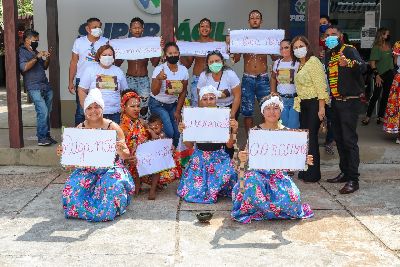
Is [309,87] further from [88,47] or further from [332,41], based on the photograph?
[88,47]

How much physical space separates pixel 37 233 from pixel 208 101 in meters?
2.21

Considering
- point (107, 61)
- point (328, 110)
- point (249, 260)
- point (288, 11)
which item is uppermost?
point (288, 11)

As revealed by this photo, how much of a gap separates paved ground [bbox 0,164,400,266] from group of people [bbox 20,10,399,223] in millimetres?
Result: 190

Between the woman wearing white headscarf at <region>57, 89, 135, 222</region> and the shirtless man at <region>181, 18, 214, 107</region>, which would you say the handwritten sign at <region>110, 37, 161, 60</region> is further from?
the woman wearing white headscarf at <region>57, 89, 135, 222</region>

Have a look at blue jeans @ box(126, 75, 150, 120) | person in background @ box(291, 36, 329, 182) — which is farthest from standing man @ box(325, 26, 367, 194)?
blue jeans @ box(126, 75, 150, 120)

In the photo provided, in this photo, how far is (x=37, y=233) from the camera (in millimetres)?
4844

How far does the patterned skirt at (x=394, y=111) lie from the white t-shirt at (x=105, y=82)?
413cm

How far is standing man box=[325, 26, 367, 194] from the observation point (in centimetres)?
595

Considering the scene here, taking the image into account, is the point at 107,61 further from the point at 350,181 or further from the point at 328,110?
the point at 350,181

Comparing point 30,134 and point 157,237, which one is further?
point 30,134

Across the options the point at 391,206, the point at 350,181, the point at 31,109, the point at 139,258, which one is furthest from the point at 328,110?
the point at 31,109

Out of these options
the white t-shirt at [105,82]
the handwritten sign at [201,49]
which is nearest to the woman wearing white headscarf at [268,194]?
the white t-shirt at [105,82]

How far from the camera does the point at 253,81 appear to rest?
7172mm

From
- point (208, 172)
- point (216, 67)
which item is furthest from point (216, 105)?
point (208, 172)
